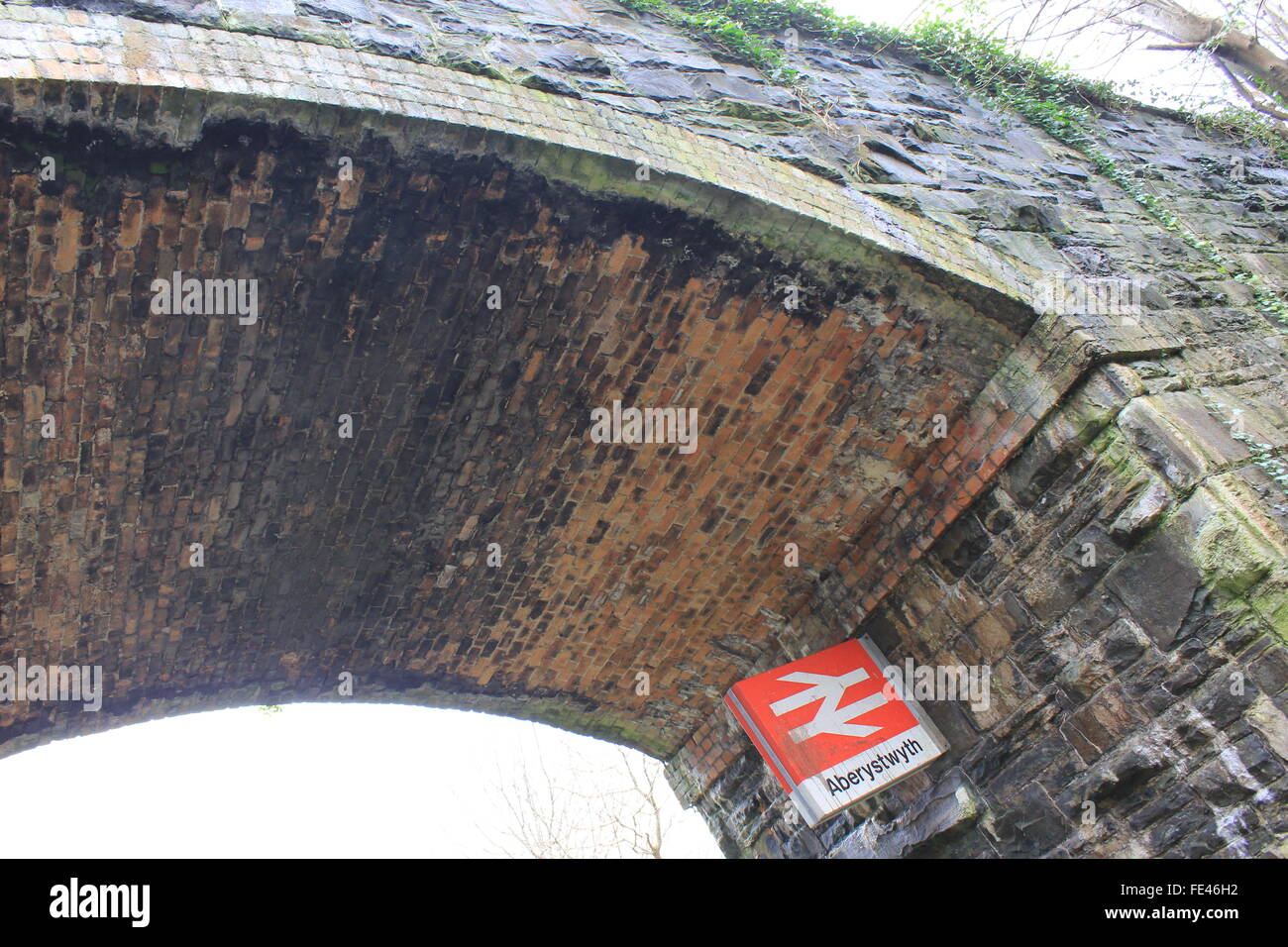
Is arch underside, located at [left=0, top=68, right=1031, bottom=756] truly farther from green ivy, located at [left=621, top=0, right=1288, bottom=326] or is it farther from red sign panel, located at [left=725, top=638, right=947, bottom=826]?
green ivy, located at [left=621, top=0, right=1288, bottom=326]

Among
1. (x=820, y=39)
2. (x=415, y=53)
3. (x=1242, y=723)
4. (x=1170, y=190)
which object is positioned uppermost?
(x=820, y=39)

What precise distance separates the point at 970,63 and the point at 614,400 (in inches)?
183

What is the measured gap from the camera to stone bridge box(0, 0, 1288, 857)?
4.14m

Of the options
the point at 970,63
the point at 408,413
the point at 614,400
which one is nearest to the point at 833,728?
the point at 614,400

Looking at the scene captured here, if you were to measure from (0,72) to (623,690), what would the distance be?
5.33m

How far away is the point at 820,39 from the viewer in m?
7.19

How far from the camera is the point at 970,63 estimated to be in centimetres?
770

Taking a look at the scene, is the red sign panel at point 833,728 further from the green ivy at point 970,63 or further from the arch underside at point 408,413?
the green ivy at point 970,63

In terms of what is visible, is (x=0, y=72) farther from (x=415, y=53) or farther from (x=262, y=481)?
(x=262, y=481)

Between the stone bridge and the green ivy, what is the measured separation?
7.3 inches

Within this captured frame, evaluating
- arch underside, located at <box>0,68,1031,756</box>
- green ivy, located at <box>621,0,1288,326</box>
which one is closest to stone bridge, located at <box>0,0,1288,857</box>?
arch underside, located at <box>0,68,1031,756</box>

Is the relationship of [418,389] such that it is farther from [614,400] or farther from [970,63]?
[970,63]

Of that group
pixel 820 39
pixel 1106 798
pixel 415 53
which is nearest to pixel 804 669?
pixel 1106 798

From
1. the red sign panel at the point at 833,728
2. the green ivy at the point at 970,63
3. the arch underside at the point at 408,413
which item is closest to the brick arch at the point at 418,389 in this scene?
the arch underside at the point at 408,413
